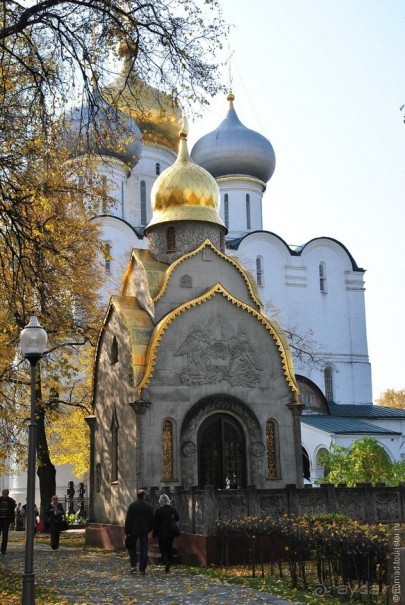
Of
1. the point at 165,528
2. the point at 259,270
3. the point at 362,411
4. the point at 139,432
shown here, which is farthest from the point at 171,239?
the point at 362,411

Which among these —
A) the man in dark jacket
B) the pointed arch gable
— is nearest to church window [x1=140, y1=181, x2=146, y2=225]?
the pointed arch gable

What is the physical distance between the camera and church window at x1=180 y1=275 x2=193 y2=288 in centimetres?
1681

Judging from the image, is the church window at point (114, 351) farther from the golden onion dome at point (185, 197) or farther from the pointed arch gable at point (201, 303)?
the golden onion dome at point (185, 197)

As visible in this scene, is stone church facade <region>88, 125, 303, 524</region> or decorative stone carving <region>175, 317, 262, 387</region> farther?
decorative stone carving <region>175, 317, 262, 387</region>

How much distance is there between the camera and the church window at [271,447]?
54.2 feet

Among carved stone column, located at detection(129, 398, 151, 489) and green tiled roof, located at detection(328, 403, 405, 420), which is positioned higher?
green tiled roof, located at detection(328, 403, 405, 420)

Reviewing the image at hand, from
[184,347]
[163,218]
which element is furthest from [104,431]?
[163,218]

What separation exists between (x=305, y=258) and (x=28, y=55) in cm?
2904

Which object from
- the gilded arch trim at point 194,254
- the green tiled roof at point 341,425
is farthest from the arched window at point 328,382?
the gilded arch trim at point 194,254

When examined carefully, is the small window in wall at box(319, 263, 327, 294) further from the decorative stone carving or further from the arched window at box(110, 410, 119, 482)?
the arched window at box(110, 410, 119, 482)

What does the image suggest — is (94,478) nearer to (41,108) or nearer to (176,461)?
(176,461)

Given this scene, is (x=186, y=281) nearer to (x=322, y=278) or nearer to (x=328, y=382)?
(x=328, y=382)

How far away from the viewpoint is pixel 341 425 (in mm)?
32094

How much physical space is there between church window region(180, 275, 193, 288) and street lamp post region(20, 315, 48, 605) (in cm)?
780
